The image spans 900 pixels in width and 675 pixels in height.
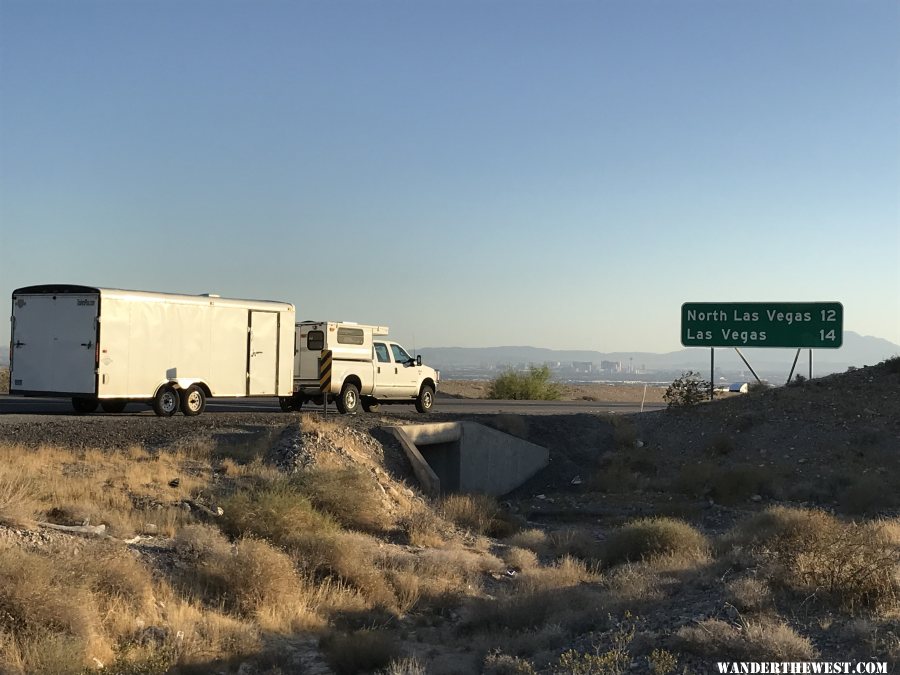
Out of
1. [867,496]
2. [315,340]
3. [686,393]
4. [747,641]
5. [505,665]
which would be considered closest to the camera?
[747,641]

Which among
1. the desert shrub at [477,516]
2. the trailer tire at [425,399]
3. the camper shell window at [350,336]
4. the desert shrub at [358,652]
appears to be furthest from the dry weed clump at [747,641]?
the trailer tire at [425,399]

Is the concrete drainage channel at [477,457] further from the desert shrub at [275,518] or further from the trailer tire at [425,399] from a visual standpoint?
the desert shrub at [275,518]

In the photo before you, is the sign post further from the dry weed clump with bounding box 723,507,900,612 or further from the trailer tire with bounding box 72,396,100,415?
the dry weed clump with bounding box 723,507,900,612

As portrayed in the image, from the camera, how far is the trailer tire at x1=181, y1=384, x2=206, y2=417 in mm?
22156

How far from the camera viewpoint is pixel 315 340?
81.6 ft

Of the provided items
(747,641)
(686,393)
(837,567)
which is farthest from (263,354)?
(747,641)

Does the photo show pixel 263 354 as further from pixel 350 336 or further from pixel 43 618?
pixel 43 618

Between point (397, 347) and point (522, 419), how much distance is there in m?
4.11

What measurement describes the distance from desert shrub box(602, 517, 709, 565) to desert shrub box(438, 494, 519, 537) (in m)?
2.82

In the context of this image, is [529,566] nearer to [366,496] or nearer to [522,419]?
[366,496]

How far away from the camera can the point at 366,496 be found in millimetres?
16094

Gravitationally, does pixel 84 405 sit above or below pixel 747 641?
above

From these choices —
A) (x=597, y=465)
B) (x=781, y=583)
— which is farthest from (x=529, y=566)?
(x=597, y=465)

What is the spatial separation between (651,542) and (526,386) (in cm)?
3117
